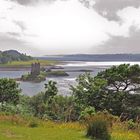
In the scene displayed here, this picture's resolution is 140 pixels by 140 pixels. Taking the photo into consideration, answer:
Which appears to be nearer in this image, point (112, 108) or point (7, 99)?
point (112, 108)

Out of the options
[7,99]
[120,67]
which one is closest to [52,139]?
[120,67]

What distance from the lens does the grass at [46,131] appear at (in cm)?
1653

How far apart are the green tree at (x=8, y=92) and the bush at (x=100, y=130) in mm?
62308

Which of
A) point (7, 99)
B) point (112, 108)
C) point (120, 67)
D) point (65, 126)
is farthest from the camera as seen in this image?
point (7, 99)

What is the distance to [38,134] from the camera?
17.3 metres

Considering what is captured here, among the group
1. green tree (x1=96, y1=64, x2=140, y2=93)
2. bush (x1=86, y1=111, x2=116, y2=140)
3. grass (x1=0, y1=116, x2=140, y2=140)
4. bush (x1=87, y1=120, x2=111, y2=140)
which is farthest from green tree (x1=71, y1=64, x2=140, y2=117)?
bush (x1=87, y1=120, x2=111, y2=140)

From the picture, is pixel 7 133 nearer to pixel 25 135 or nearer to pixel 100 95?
pixel 25 135

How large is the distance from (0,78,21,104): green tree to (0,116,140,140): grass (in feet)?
189

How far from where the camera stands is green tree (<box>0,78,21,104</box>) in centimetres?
7906

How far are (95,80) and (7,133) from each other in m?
37.9

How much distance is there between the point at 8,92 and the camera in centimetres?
8025

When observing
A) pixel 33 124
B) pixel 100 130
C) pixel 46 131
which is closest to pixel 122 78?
pixel 33 124

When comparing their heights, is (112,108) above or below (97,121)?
below

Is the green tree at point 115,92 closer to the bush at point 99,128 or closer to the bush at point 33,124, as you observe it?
the bush at point 33,124
